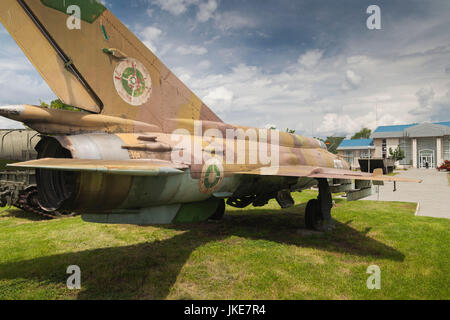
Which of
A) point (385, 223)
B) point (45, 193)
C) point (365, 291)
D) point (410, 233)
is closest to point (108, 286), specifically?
point (45, 193)

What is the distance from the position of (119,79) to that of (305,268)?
4986 mm

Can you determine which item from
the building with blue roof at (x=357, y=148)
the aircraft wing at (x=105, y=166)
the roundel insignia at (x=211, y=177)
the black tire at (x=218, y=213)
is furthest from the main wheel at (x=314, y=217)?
the building with blue roof at (x=357, y=148)

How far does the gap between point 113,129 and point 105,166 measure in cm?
154

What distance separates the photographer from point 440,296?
4.16m

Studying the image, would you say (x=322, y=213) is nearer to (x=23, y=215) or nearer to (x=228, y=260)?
(x=228, y=260)

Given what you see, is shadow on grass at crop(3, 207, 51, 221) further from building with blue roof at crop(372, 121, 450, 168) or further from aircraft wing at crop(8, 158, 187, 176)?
building with blue roof at crop(372, 121, 450, 168)

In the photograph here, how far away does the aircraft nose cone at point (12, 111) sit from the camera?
3.71m

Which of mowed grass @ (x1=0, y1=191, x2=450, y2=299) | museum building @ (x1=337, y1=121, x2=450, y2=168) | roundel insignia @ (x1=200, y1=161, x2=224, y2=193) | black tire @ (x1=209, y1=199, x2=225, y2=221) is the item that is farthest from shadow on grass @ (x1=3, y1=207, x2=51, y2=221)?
museum building @ (x1=337, y1=121, x2=450, y2=168)

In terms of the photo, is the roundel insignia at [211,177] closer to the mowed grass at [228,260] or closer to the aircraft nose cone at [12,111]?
the mowed grass at [228,260]

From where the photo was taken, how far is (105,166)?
3.50 metres

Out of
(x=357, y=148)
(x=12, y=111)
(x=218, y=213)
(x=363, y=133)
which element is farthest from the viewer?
(x=363, y=133)

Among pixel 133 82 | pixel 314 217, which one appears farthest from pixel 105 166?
pixel 314 217

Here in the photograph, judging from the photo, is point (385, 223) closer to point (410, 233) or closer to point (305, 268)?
point (410, 233)

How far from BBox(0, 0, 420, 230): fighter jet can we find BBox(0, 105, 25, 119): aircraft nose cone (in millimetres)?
11
